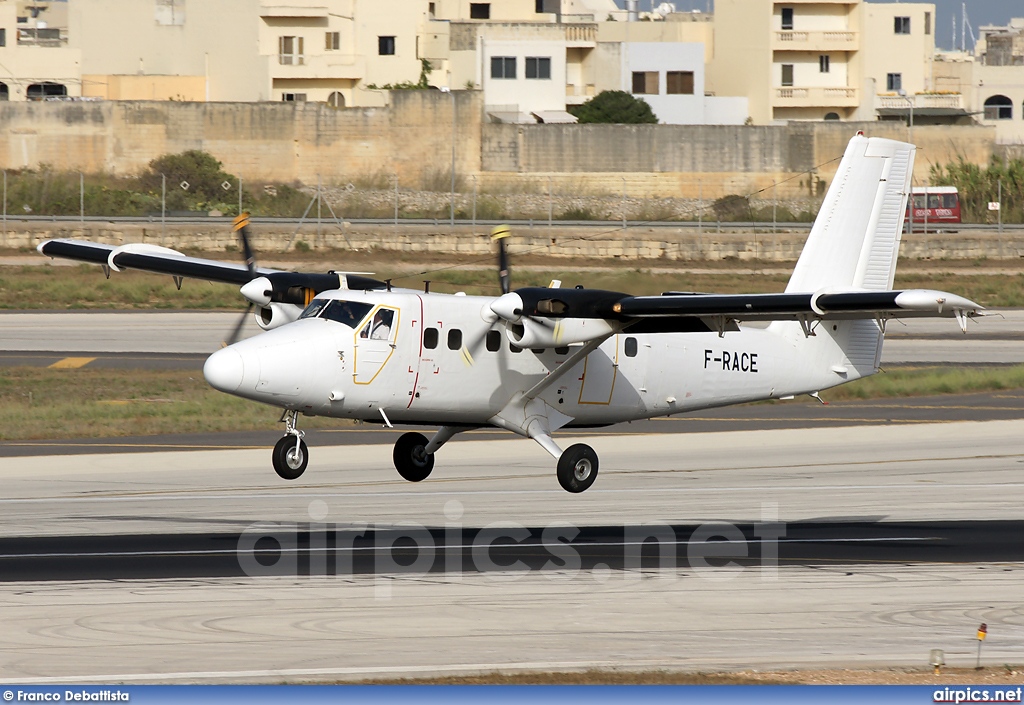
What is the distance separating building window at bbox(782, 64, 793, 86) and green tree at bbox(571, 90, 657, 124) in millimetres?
13299

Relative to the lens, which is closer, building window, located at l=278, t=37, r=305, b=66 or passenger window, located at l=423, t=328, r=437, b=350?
passenger window, located at l=423, t=328, r=437, b=350

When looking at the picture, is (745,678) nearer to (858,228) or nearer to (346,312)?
(346,312)

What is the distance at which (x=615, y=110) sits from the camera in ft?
338

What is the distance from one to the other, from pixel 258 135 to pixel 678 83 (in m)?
33.4

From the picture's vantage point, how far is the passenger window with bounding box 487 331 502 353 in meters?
26.2

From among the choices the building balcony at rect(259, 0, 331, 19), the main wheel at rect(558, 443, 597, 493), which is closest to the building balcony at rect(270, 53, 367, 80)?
the building balcony at rect(259, 0, 331, 19)

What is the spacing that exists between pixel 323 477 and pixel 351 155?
215ft

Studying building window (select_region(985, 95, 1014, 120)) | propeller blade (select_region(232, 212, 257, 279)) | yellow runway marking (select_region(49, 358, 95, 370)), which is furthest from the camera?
building window (select_region(985, 95, 1014, 120))

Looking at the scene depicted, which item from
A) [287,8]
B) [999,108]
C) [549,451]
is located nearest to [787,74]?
[999,108]

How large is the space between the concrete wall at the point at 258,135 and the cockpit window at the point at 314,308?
73491 millimetres

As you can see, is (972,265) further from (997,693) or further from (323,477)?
(997,693)

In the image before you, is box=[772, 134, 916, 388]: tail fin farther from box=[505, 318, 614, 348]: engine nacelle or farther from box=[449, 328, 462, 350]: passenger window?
box=[449, 328, 462, 350]: passenger window

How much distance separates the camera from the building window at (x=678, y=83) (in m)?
109

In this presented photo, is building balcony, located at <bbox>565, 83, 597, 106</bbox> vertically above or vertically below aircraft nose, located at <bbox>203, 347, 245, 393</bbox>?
above
